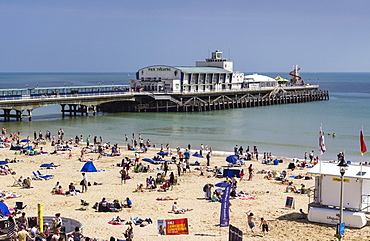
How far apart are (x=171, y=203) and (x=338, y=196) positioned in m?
6.63

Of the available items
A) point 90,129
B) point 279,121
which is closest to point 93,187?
point 90,129

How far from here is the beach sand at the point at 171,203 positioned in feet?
56.9

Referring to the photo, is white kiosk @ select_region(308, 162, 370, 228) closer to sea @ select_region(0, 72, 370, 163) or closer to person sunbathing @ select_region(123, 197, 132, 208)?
person sunbathing @ select_region(123, 197, 132, 208)

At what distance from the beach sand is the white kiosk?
1.12 feet

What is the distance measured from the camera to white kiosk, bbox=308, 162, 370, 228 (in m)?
17.9

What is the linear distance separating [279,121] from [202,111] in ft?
43.5

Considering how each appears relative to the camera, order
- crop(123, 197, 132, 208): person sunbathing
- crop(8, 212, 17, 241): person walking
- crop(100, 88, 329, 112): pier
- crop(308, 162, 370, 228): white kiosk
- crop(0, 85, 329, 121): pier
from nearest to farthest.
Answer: crop(8, 212, 17, 241): person walking < crop(308, 162, 370, 228): white kiosk < crop(123, 197, 132, 208): person sunbathing < crop(0, 85, 329, 121): pier < crop(100, 88, 329, 112): pier

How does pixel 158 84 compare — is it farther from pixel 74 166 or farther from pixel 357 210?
pixel 357 210

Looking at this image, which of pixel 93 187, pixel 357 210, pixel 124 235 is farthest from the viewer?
pixel 93 187

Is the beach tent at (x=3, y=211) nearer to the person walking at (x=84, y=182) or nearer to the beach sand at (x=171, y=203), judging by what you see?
the beach sand at (x=171, y=203)

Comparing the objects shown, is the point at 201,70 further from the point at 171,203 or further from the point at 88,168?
the point at 171,203

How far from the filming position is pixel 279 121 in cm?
6250

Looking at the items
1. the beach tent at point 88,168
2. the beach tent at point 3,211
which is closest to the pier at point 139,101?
the beach tent at point 88,168

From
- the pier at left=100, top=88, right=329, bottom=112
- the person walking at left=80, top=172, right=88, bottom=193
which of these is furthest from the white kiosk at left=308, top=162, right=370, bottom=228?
the pier at left=100, top=88, right=329, bottom=112
